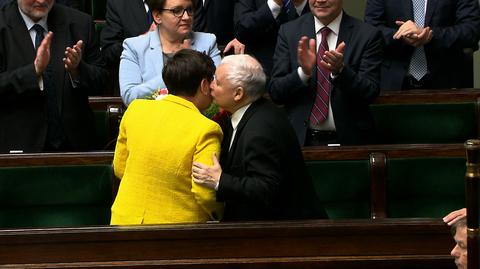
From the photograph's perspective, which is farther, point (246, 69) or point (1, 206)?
point (1, 206)

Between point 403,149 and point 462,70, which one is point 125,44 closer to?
point 403,149

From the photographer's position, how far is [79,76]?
177 inches

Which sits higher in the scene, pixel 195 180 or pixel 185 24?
pixel 185 24

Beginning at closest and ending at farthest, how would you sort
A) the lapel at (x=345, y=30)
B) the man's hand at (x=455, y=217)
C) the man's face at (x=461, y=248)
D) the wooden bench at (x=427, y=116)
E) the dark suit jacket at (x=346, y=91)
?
the man's face at (x=461, y=248), the man's hand at (x=455, y=217), the dark suit jacket at (x=346, y=91), the lapel at (x=345, y=30), the wooden bench at (x=427, y=116)

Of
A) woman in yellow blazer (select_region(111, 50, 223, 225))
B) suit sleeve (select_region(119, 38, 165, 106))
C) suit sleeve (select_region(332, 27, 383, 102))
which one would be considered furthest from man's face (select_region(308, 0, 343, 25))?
woman in yellow blazer (select_region(111, 50, 223, 225))

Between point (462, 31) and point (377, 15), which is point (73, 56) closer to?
point (377, 15)

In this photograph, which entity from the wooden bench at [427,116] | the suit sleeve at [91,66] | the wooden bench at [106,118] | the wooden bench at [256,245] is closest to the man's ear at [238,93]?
the wooden bench at [256,245]

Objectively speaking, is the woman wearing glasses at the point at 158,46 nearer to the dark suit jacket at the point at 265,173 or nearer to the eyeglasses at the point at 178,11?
the eyeglasses at the point at 178,11

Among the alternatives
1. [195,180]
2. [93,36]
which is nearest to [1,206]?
[93,36]

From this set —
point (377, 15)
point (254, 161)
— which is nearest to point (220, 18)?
point (377, 15)

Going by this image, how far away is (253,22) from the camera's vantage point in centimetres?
502

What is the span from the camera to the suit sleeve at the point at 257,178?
324 centimetres

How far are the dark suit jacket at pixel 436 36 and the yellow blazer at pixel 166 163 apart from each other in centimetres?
191

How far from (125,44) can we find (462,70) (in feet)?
5.76
